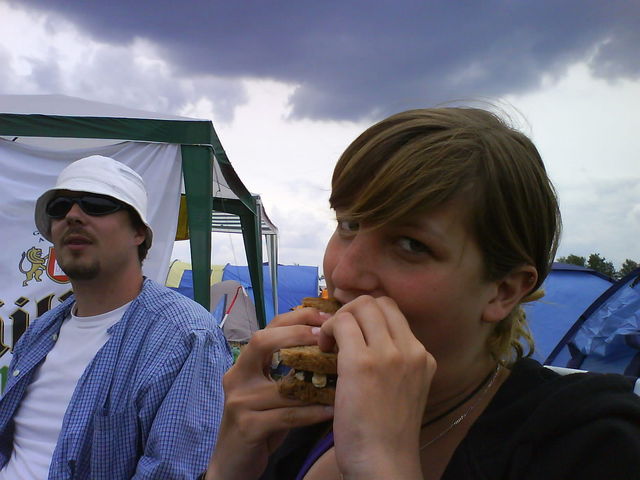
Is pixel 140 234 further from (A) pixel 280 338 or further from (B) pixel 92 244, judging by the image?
(A) pixel 280 338

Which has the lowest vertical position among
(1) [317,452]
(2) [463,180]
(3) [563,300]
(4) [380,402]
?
(1) [317,452]

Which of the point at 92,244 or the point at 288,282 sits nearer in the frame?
the point at 92,244

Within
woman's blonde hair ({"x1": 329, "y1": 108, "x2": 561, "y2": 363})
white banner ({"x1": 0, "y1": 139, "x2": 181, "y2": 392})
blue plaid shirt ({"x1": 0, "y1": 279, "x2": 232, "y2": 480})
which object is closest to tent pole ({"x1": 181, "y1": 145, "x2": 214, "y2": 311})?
white banner ({"x1": 0, "y1": 139, "x2": 181, "y2": 392})

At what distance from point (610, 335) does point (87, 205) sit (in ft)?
16.6

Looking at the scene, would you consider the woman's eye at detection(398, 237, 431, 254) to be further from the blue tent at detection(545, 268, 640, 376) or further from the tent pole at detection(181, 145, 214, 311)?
the blue tent at detection(545, 268, 640, 376)

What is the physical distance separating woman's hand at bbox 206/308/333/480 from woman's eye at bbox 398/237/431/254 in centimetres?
34

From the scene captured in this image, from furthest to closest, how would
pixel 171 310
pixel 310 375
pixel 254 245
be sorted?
pixel 254 245 → pixel 171 310 → pixel 310 375

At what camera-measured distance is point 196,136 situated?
467 cm

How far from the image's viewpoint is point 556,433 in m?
0.94

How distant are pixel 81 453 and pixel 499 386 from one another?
1.77 m

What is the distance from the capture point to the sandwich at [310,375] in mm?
1121

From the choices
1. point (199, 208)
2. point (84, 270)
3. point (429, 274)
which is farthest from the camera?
point (199, 208)

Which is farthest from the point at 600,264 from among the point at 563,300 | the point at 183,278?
the point at 183,278

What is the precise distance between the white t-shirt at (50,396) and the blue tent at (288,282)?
10829mm
